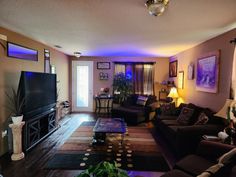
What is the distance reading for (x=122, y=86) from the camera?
22.1 feet

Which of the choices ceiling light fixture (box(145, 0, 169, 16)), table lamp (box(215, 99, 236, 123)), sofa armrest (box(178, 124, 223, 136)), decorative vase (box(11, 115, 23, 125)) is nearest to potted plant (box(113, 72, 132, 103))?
sofa armrest (box(178, 124, 223, 136))

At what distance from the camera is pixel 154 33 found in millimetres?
3357

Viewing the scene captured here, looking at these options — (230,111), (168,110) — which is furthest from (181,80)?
(230,111)

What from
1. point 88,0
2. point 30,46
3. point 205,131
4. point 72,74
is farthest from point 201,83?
point 72,74

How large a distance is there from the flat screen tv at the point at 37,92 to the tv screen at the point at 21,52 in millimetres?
475

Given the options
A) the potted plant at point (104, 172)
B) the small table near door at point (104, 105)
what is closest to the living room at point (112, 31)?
the potted plant at point (104, 172)

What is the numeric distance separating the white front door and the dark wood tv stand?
2619 mm

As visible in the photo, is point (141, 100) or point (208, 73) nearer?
point (208, 73)

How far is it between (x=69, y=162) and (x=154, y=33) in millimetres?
2851

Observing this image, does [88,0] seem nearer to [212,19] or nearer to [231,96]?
[212,19]

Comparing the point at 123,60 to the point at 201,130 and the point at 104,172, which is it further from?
the point at 104,172

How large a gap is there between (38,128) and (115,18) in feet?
9.20

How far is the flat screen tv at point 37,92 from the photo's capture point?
3264 mm

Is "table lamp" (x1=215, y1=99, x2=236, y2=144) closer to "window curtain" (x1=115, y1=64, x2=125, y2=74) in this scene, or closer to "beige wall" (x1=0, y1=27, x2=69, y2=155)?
"beige wall" (x1=0, y1=27, x2=69, y2=155)
